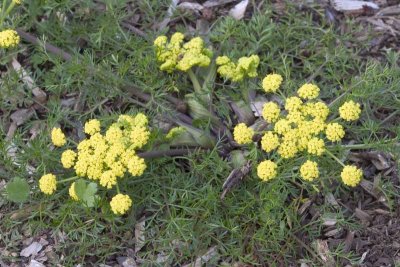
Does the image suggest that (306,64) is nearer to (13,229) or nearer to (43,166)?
(43,166)

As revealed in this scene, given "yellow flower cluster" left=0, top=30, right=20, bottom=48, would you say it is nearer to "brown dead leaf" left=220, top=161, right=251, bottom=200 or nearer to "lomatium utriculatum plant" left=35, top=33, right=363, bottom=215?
"lomatium utriculatum plant" left=35, top=33, right=363, bottom=215

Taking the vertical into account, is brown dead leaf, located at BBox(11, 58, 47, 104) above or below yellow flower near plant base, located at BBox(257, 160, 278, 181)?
above

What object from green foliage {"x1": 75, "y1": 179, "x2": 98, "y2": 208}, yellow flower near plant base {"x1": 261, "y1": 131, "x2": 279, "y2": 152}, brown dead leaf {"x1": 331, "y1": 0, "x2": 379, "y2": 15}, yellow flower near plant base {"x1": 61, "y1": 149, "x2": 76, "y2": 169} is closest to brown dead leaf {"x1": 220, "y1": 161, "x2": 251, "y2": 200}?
yellow flower near plant base {"x1": 261, "y1": 131, "x2": 279, "y2": 152}

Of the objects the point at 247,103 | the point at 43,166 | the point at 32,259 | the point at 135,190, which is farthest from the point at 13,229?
the point at 247,103

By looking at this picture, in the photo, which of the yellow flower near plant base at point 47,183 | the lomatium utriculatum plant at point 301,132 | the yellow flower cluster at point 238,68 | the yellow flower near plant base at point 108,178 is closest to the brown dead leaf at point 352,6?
the yellow flower cluster at point 238,68

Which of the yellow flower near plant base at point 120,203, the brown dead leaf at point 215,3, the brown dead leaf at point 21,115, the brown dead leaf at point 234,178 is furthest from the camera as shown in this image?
the brown dead leaf at point 215,3

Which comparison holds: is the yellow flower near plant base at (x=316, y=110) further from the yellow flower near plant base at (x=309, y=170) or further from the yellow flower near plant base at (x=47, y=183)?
the yellow flower near plant base at (x=47, y=183)
